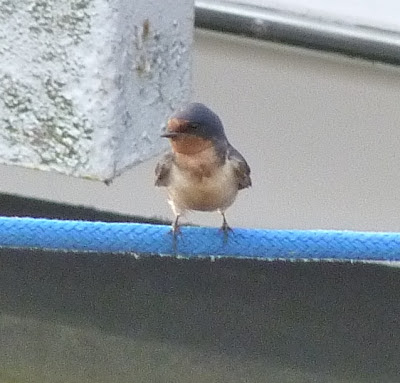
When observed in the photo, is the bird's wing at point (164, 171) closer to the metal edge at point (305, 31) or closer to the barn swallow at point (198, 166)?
the barn swallow at point (198, 166)

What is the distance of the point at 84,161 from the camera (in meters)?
1.53

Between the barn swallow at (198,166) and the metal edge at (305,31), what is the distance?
508 mm

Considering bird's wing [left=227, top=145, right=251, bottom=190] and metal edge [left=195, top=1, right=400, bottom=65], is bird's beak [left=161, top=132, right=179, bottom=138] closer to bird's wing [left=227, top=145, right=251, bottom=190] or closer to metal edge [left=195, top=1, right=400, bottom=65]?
bird's wing [left=227, top=145, right=251, bottom=190]

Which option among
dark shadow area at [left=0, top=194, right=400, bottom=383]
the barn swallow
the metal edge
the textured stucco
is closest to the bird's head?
the barn swallow

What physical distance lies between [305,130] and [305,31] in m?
0.25

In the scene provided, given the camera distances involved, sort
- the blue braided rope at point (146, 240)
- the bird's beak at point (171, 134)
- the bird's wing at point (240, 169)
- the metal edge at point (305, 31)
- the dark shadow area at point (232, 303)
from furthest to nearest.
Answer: the dark shadow area at point (232, 303) < the metal edge at point (305, 31) < the bird's wing at point (240, 169) < the bird's beak at point (171, 134) < the blue braided rope at point (146, 240)

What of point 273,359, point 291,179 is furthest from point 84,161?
point 273,359

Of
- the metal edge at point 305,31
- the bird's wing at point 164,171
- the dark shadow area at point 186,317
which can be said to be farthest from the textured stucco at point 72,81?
the dark shadow area at point 186,317

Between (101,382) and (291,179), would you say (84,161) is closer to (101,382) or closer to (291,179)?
(291,179)

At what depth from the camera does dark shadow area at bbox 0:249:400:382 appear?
7.24ft

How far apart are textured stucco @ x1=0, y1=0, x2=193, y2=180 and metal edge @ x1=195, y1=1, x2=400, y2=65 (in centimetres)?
30

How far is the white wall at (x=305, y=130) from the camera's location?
6.43 feet

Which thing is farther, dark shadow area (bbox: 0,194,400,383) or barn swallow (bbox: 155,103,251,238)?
dark shadow area (bbox: 0,194,400,383)

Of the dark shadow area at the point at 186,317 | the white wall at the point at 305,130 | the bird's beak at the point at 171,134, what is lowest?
the dark shadow area at the point at 186,317
